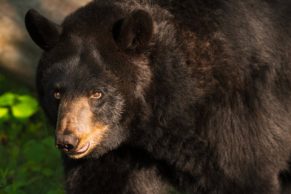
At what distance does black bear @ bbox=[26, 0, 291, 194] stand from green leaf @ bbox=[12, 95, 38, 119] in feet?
6.79

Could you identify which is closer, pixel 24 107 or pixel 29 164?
pixel 24 107

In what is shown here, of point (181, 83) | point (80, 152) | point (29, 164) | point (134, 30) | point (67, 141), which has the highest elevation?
point (134, 30)

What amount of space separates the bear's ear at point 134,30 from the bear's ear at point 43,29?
0.42 meters

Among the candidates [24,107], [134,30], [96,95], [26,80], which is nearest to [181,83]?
[134,30]

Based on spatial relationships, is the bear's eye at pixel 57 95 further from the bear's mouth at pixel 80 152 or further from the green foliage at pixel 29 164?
the green foliage at pixel 29 164

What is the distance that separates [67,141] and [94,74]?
0.50m

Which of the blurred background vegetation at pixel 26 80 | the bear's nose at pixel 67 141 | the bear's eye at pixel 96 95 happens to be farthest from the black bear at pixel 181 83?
the blurred background vegetation at pixel 26 80

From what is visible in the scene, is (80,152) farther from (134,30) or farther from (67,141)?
(134,30)

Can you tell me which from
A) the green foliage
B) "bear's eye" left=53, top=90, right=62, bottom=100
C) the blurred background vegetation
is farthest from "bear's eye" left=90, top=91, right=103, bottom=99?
the blurred background vegetation

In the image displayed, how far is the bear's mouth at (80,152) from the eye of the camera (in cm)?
538

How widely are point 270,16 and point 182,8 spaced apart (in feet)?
2.09

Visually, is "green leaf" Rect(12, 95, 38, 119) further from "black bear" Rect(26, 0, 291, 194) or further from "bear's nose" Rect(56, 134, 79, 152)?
"bear's nose" Rect(56, 134, 79, 152)

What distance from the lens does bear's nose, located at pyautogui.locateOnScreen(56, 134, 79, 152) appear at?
5.23 meters

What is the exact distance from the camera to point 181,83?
5.58 metres
